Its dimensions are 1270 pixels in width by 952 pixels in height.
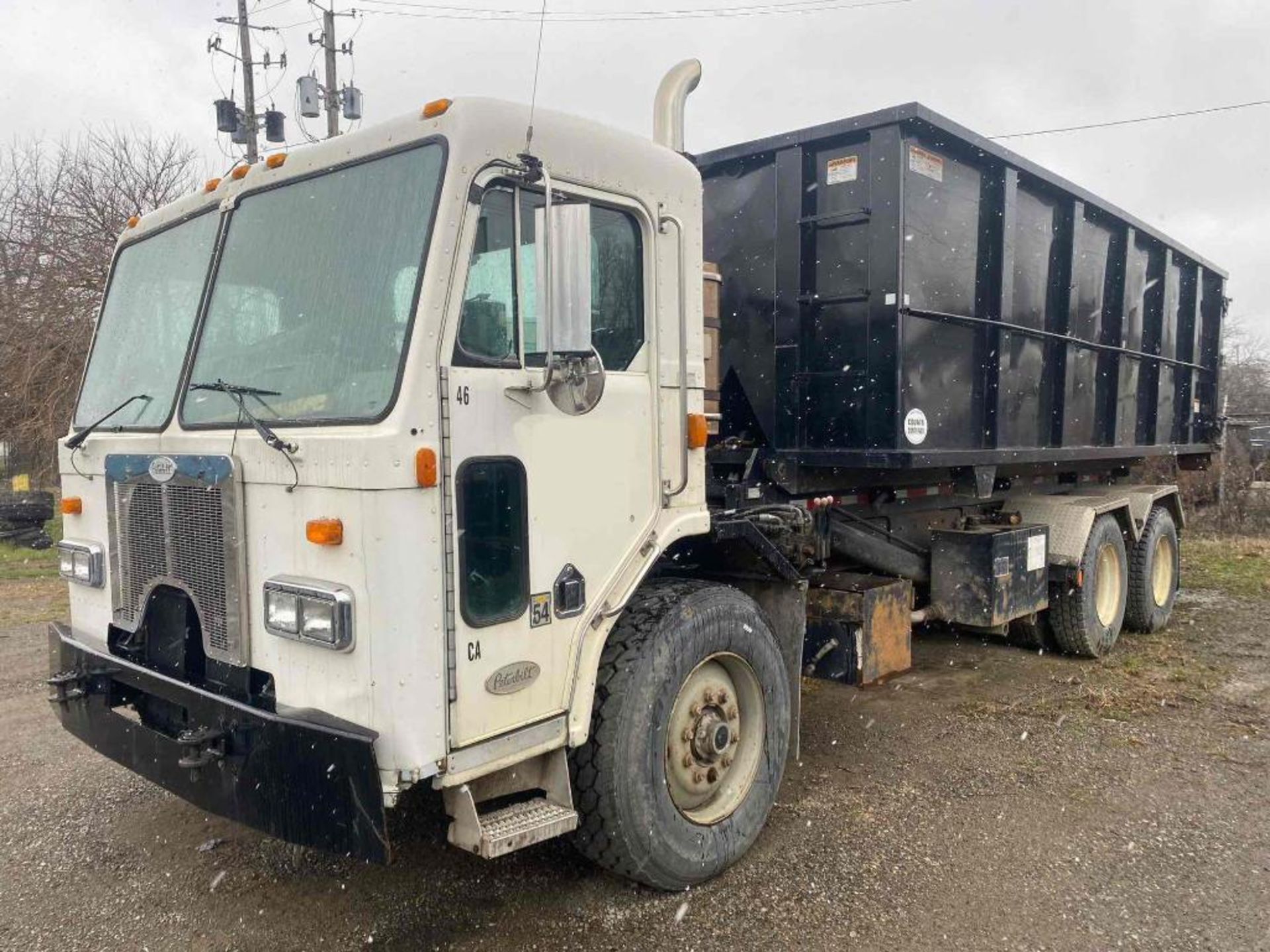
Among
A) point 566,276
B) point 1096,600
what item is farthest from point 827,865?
point 1096,600

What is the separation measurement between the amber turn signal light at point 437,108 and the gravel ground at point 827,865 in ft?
8.55

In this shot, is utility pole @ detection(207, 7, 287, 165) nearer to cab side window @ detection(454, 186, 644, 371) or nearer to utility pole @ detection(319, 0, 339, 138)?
utility pole @ detection(319, 0, 339, 138)

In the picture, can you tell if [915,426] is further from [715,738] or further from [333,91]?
[333,91]

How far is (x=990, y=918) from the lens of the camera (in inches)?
128

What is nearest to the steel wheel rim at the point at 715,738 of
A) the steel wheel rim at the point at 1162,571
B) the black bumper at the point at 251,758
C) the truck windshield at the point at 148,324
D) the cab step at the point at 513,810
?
the cab step at the point at 513,810

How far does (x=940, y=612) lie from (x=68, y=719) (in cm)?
445

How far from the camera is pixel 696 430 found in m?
3.54

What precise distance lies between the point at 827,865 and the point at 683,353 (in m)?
2.02

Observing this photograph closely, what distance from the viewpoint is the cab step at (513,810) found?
2.79 m

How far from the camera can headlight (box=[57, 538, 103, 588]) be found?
353 centimetres

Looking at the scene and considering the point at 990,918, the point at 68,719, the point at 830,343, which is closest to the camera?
the point at 990,918

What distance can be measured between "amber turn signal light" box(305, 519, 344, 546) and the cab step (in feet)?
2.68

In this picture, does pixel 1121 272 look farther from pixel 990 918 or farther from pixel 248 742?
pixel 248 742

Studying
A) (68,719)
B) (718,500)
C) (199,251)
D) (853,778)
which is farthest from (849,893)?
(199,251)
